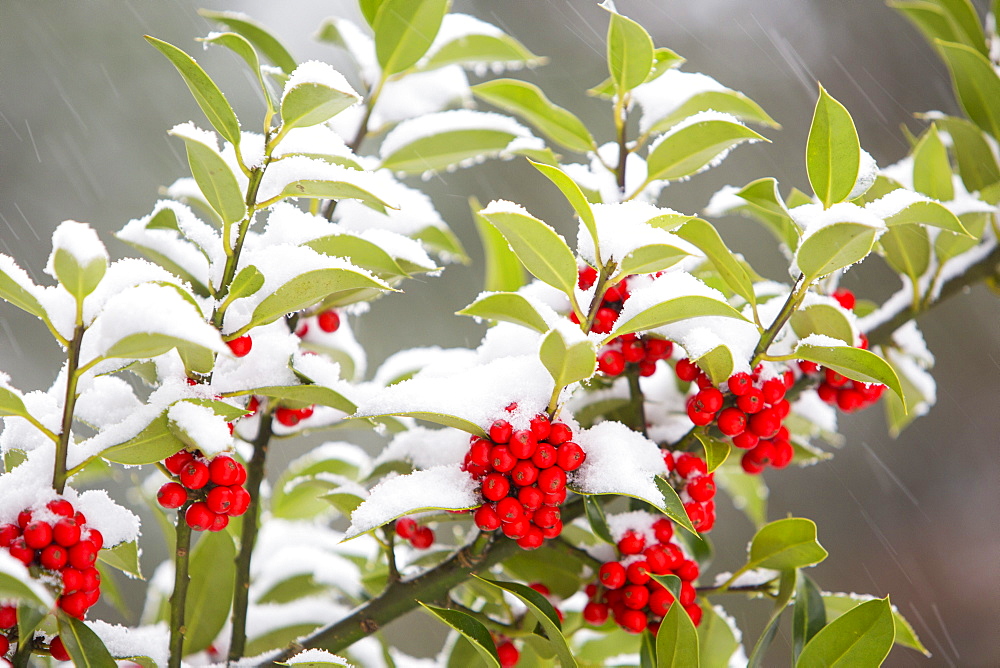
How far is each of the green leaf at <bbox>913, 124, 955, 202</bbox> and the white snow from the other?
67 cm

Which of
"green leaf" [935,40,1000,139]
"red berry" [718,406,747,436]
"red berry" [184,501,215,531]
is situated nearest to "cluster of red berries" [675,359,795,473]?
"red berry" [718,406,747,436]

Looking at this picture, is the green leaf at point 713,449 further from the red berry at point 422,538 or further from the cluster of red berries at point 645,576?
the red berry at point 422,538

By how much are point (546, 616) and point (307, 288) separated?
356 millimetres

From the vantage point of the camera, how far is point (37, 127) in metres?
2.78

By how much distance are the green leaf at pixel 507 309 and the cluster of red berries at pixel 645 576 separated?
0.85 ft

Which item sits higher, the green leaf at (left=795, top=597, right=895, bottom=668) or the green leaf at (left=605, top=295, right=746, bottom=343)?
the green leaf at (left=605, top=295, right=746, bottom=343)

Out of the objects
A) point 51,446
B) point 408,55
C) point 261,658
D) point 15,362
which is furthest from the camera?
point 15,362

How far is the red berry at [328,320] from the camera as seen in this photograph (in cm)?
89

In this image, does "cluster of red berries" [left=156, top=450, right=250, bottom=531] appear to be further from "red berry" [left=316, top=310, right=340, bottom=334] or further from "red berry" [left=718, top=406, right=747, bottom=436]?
"red berry" [left=718, top=406, right=747, bottom=436]

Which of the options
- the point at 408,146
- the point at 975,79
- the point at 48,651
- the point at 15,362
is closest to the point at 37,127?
the point at 15,362

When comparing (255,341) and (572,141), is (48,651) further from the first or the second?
(572,141)

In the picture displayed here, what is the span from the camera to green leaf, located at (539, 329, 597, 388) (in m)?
0.57

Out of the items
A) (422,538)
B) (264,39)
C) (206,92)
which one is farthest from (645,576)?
(264,39)

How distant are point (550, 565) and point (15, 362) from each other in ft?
7.35
